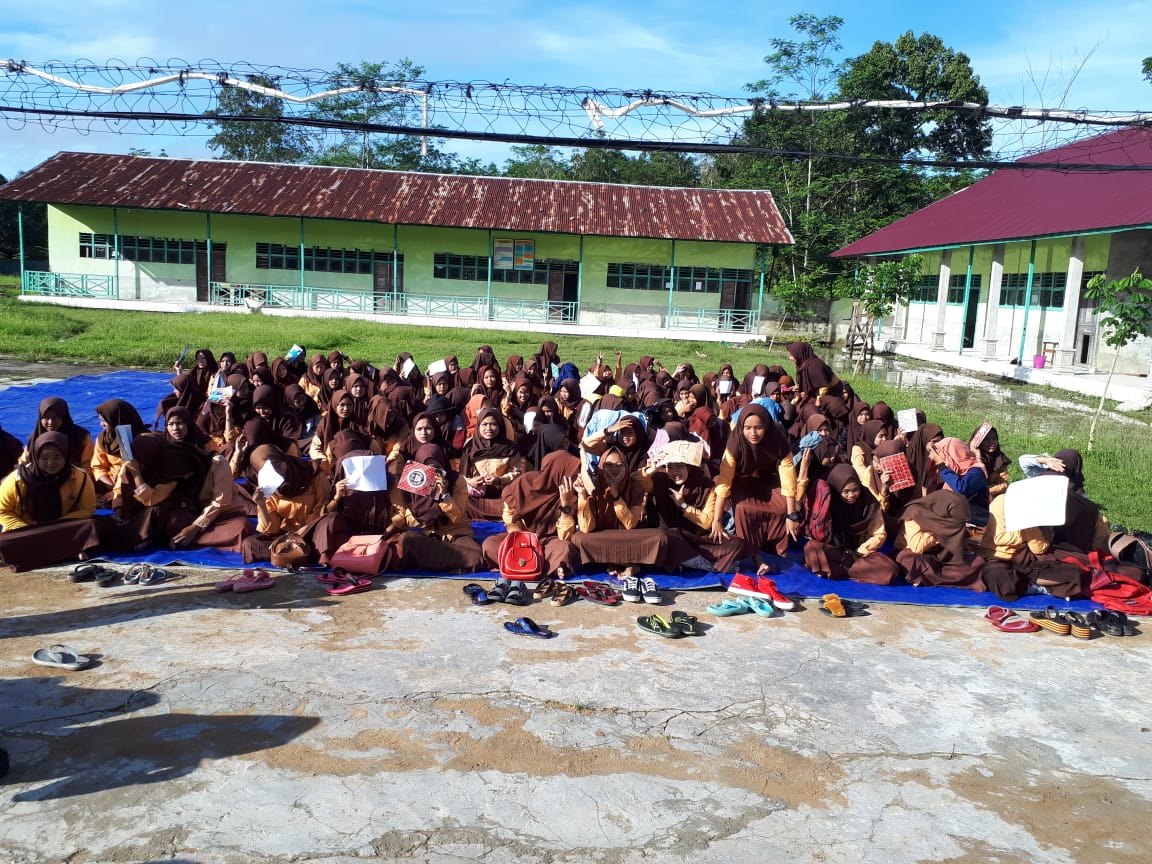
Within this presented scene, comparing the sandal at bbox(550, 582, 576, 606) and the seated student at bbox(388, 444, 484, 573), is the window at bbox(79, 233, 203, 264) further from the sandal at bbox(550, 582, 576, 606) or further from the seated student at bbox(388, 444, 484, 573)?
the sandal at bbox(550, 582, 576, 606)

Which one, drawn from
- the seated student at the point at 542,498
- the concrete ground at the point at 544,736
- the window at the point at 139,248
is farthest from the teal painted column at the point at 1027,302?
the window at the point at 139,248

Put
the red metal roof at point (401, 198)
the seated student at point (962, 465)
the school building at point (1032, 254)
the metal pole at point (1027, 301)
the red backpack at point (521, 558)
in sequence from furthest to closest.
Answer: the red metal roof at point (401, 198), the metal pole at point (1027, 301), the school building at point (1032, 254), the seated student at point (962, 465), the red backpack at point (521, 558)

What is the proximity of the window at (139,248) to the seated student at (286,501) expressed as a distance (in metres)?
23.9

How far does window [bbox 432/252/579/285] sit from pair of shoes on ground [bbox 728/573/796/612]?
2290 cm

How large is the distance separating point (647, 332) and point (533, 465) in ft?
64.6

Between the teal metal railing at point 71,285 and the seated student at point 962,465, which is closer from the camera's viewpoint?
the seated student at point 962,465

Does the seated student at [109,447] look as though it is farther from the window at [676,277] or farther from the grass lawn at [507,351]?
the window at [676,277]

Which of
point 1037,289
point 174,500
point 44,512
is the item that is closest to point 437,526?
point 174,500

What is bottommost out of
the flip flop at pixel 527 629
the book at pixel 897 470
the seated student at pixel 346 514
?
the flip flop at pixel 527 629

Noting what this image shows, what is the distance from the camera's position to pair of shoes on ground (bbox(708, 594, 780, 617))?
5465mm

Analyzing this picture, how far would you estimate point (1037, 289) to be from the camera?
20.6 m

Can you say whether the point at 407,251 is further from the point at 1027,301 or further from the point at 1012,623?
the point at 1012,623

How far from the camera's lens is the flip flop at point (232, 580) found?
548cm

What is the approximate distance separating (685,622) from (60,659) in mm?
3225
